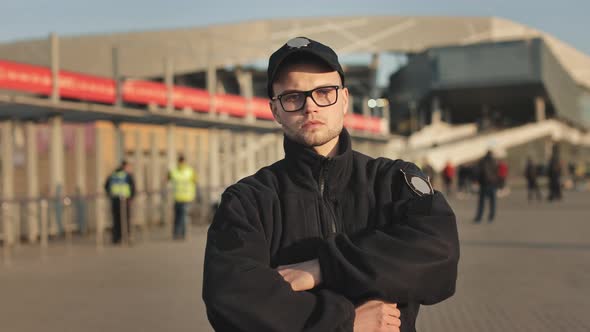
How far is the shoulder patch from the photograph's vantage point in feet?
6.63

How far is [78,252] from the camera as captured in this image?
1148 cm

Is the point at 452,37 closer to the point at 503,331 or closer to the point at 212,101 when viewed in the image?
the point at 212,101

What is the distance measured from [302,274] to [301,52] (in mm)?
613

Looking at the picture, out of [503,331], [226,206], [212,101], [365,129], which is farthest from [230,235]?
[365,129]

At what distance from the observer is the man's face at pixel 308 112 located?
2.00 m

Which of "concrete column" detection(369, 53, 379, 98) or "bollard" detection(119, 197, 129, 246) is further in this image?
"concrete column" detection(369, 53, 379, 98)

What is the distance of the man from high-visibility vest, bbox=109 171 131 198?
11.2m

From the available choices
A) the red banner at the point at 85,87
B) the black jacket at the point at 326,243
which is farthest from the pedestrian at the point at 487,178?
the black jacket at the point at 326,243

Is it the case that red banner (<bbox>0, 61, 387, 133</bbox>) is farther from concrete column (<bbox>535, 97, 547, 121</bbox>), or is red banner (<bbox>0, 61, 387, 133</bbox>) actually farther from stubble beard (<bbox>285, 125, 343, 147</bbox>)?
concrete column (<bbox>535, 97, 547, 121</bbox>)

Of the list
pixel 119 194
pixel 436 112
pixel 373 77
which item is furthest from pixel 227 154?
pixel 436 112

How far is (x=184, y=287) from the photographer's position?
289 inches

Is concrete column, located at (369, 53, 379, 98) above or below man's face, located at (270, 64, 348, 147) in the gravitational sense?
above

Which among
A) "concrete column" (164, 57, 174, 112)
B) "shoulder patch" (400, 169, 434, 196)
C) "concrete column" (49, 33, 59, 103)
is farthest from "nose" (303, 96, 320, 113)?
"concrete column" (164, 57, 174, 112)

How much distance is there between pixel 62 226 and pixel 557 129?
49647mm
